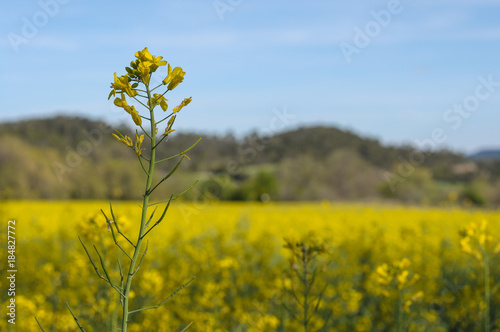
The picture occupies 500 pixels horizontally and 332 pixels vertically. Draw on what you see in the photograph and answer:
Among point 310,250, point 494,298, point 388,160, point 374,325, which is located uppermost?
point 388,160

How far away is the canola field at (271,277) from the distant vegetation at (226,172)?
942cm

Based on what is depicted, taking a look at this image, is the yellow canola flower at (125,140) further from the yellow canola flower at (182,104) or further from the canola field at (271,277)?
the canola field at (271,277)

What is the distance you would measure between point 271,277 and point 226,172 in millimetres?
16587

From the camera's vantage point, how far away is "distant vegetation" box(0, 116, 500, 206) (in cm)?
2280

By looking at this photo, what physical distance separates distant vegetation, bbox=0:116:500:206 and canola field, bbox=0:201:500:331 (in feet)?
30.9

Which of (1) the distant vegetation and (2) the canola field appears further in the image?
(1) the distant vegetation

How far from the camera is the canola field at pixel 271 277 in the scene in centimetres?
286

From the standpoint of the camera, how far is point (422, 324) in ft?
14.0

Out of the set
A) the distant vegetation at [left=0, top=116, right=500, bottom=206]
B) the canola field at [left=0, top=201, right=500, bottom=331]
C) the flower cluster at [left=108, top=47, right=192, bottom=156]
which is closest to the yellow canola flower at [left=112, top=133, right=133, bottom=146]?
the flower cluster at [left=108, top=47, right=192, bottom=156]

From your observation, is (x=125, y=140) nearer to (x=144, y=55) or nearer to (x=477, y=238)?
(x=144, y=55)

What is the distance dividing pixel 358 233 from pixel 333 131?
35827 millimetres

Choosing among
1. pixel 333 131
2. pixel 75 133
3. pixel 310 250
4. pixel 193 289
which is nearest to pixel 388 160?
pixel 333 131

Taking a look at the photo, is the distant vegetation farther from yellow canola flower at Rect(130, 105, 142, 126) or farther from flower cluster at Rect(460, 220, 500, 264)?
yellow canola flower at Rect(130, 105, 142, 126)

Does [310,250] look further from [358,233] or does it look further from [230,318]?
[358,233]
